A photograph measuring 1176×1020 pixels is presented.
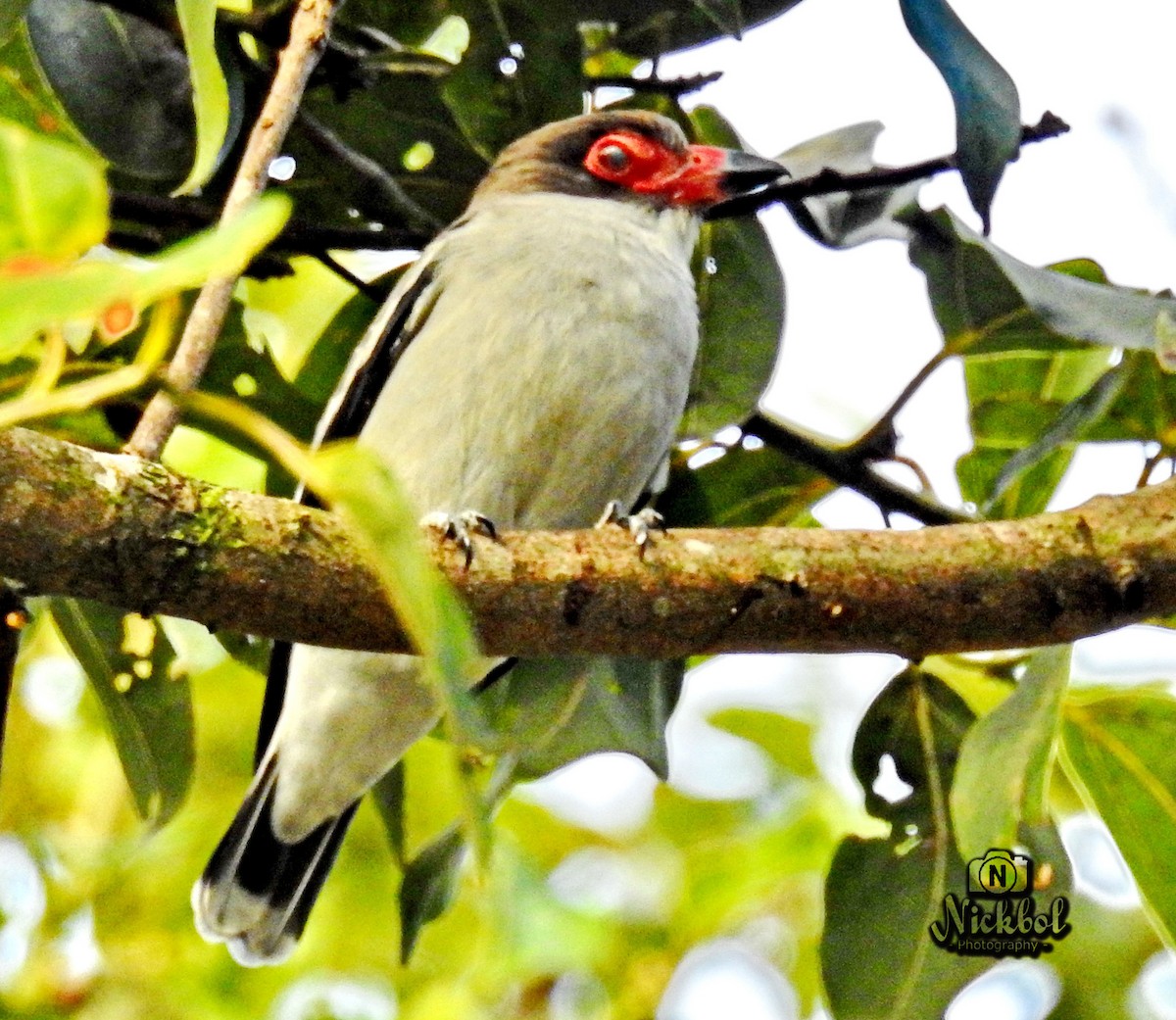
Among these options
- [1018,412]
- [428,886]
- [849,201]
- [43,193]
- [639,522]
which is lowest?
[43,193]

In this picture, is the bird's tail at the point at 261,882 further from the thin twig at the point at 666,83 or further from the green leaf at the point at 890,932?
the thin twig at the point at 666,83

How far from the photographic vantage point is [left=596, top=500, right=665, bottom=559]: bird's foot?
217 centimetres

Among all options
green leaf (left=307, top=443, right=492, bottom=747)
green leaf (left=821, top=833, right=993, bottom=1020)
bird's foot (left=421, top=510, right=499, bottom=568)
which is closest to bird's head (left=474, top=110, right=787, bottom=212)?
bird's foot (left=421, top=510, right=499, bottom=568)

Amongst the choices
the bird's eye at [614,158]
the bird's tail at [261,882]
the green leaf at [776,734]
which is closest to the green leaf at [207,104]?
the bird's tail at [261,882]

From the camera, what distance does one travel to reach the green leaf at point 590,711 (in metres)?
3.06

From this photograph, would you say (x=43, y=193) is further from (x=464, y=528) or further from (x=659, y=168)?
(x=659, y=168)

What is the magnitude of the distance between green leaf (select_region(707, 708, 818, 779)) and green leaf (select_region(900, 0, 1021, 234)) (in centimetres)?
234

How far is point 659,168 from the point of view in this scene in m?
3.86

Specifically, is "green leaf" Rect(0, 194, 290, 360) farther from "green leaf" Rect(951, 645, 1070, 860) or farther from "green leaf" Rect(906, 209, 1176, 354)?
"green leaf" Rect(906, 209, 1176, 354)

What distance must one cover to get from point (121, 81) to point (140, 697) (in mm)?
1143

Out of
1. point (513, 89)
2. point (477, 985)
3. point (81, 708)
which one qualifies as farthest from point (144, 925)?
point (513, 89)

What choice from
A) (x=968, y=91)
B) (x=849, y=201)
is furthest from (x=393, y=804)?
(x=968, y=91)

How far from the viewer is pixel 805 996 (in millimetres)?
4270

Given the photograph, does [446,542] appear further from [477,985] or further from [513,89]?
[477,985]
